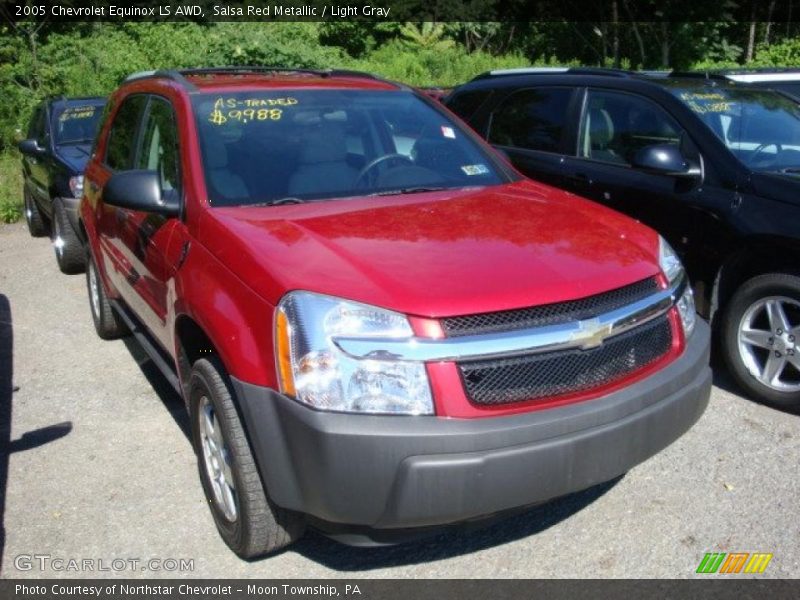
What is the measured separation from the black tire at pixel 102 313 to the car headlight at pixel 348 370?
3290 mm

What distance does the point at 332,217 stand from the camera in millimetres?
3371

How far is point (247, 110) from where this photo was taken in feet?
13.0

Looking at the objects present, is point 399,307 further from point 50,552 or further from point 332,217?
point 50,552

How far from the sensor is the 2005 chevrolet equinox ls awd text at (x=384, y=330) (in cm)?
259

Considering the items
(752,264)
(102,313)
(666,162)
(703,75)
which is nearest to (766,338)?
(752,264)

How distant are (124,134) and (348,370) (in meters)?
3.06

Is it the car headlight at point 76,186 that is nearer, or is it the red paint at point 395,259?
the red paint at point 395,259

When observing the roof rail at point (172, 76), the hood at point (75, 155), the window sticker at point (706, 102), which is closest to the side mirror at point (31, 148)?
the hood at point (75, 155)

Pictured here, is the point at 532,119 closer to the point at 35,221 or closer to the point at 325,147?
the point at 325,147

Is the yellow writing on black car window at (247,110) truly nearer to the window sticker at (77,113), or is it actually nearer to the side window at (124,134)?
the side window at (124,134)

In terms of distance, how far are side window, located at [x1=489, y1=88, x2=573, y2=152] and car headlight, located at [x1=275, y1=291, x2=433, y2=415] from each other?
3.57 meters

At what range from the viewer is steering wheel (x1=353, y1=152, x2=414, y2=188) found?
12.7 feet
